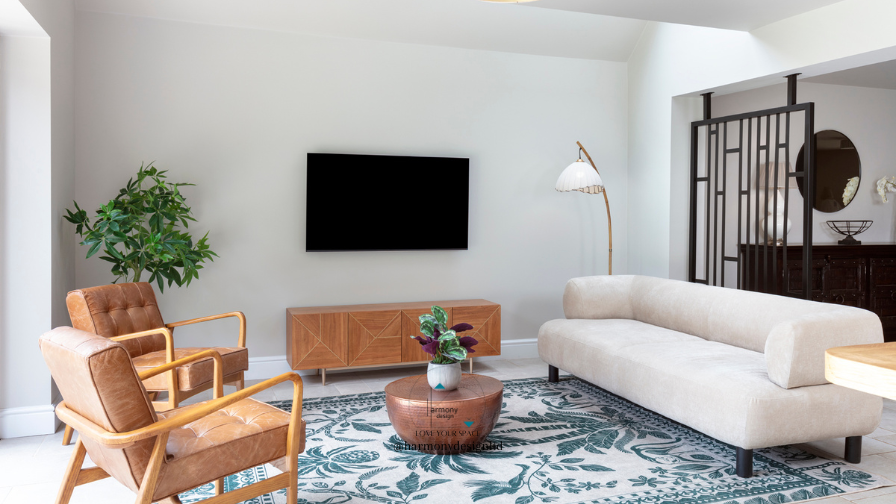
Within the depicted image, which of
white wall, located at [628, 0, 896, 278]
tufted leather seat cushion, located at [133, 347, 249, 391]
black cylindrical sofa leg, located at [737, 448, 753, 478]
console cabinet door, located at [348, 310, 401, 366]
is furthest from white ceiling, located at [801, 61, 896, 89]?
tufted leather seat cushion, located at [133, 347, 249, 391]

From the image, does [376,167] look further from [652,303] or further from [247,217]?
[652,303]

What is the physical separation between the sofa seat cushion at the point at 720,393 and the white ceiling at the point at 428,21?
271 centimetres

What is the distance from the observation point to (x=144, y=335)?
11.1ft

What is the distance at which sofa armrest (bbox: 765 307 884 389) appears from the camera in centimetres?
286

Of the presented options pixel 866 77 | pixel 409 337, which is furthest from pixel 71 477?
pixel 866 77

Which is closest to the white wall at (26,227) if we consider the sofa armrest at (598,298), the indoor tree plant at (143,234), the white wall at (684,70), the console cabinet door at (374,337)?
the indoor tree plant at (143,234)

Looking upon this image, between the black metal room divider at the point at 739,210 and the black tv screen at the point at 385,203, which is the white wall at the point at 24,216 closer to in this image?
the black tv screen at the point at 385,203

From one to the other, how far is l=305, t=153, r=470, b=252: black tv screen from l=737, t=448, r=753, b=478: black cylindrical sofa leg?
112 inches

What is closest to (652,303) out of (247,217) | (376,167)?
(376,167)

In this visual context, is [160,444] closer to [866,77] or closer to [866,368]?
→ [866,368]

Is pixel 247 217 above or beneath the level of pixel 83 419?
above

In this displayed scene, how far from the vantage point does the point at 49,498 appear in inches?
107

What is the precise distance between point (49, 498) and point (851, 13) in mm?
4900

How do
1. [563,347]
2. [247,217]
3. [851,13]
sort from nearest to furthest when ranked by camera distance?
1. [851,13]
2. [563,347]
3. [247,217]
